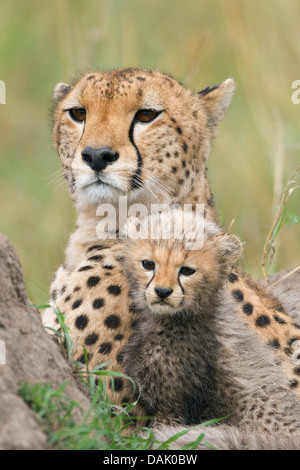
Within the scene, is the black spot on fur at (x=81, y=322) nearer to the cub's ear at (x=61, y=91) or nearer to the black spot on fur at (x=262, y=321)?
the black spot on fur at (x=262, y=321)

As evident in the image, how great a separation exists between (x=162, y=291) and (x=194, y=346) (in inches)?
13.2

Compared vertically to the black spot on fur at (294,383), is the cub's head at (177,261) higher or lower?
higher

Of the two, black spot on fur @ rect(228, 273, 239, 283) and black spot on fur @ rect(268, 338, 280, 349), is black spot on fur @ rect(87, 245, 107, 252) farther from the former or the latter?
black spot on fur @ rect(268, 338, 280, 349)

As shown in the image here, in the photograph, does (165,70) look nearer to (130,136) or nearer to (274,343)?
(130,136)

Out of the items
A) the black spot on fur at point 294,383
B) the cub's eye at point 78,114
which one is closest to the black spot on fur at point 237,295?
the black spot on fur at point 294,383

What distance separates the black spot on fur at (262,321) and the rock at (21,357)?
114cm

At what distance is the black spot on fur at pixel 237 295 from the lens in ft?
13.9

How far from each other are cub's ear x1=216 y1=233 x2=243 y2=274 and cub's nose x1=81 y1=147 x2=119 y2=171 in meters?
0.60

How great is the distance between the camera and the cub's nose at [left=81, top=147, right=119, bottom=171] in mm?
4160

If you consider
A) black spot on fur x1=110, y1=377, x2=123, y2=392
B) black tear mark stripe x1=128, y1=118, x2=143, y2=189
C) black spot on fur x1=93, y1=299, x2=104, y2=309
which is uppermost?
black tear mark stripe x1=128, y1=118, x2=143, y2=189

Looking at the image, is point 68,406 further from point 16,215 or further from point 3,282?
point 16,215

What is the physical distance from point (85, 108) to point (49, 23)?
5922 mm

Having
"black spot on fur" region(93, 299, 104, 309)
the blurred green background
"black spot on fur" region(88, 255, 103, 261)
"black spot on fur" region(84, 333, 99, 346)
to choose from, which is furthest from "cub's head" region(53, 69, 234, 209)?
the blurred green background
